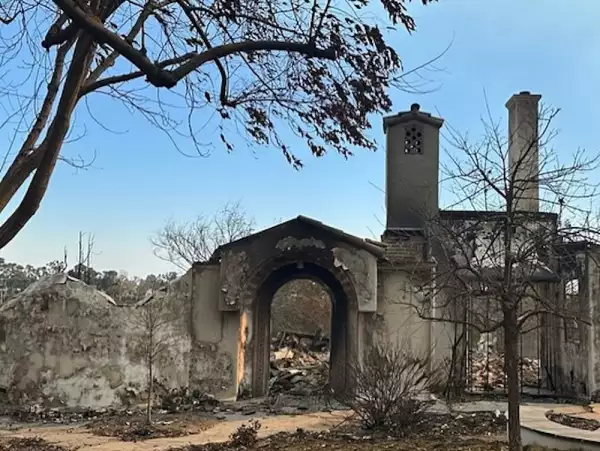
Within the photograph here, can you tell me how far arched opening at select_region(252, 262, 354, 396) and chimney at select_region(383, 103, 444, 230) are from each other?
3.08 metres

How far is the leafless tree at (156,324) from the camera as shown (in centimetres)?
1647

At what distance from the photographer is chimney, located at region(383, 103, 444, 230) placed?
20.8 meters

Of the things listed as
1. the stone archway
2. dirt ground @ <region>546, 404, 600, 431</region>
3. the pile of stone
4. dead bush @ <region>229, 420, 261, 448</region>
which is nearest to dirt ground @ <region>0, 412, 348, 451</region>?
dead bush @ <region>229, 420, 261, 448</region>

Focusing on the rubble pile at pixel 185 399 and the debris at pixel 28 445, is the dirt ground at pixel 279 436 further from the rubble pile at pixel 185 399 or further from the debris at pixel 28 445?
the rubble pile at pixel 185 399

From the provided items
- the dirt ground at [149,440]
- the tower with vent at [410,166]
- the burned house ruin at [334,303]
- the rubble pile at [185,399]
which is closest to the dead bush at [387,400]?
the dirt ground at [149,440]

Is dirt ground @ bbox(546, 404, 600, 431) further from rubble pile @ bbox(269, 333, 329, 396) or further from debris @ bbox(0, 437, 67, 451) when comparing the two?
debris @ bbox(0, 437, 67, 451)

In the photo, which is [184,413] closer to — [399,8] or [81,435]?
[81,435]

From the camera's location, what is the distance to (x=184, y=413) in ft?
50.0

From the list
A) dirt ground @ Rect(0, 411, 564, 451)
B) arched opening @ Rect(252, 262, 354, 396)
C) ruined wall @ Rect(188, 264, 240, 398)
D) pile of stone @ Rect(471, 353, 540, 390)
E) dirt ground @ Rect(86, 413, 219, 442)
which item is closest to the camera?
dirt ground @ Rect(0, 411, 564, 451)

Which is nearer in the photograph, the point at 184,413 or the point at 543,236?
the point at 543,236

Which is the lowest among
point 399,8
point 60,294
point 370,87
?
point 60,294

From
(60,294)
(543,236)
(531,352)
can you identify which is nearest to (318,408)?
(60,294)

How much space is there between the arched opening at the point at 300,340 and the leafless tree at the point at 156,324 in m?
4.06

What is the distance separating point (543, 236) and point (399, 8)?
4.18 m
